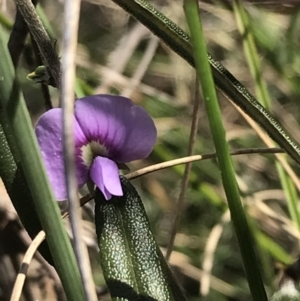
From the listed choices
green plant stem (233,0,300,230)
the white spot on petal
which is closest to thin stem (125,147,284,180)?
the white spot on petal

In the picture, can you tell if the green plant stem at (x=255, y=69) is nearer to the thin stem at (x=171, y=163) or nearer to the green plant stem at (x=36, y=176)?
the thin stem at (x=171, y=163)

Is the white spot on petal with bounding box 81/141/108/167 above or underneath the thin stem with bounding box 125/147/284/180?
above

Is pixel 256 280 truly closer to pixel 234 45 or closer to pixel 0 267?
pixel 0 267

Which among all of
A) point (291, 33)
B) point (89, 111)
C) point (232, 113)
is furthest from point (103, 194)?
point (232, 113)

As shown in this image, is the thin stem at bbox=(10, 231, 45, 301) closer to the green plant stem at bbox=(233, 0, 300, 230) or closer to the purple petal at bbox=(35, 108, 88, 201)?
the purple petal at bbox=(35, 108, 88, 201)

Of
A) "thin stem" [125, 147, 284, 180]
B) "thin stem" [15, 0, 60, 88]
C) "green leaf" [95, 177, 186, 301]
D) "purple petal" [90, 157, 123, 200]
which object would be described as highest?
"thin stem" [15, 0, 60, 88]

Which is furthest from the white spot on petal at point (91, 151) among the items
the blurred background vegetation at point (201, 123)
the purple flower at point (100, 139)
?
the blurred background vegetation at point (201, 123)
